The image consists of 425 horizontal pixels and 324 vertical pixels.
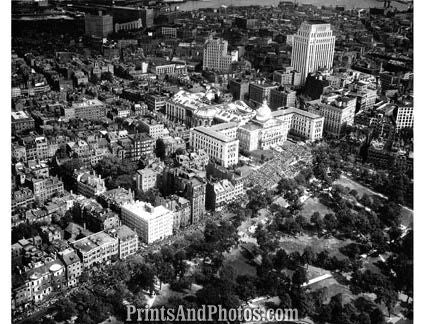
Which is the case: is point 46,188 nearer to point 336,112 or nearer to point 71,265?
point 71,265

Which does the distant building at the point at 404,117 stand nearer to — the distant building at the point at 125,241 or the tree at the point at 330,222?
the tree at the point at 330,222

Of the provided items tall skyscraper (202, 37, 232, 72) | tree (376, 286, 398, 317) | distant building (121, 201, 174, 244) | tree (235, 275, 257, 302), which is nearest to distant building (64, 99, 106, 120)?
distant building (121, 201, 174, 244)

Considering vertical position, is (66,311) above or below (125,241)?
below

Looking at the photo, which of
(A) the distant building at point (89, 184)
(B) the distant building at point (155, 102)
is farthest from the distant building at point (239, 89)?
(A) the distant building at point (89, 184)

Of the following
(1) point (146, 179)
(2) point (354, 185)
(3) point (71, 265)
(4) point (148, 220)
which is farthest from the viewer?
(2) point (354, 185)

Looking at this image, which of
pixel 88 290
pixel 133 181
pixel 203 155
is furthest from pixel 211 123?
pixel 88 290

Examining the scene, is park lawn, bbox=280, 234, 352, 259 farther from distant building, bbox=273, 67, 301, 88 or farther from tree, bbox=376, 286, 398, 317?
distant building, bbox=273, 67, 301, 88

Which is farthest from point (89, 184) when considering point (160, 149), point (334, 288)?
point (334, 288)
